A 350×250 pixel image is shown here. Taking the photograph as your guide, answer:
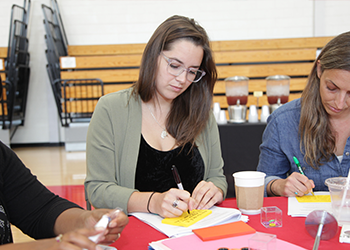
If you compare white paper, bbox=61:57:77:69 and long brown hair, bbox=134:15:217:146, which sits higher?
white paper, bbox=61:57:77:69

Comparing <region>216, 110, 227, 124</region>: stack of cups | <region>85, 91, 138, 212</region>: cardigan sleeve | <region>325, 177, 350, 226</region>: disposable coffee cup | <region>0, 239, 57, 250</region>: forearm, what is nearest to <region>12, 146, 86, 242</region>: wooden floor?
<region>85, 91, 138, 212</region>: cardigan sleeve

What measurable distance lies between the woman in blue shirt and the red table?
324mm

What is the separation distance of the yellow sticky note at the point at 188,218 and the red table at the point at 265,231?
0.07m

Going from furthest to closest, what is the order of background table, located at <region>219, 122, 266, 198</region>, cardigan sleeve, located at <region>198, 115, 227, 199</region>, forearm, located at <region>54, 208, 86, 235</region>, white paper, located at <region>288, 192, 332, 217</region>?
background table, located at <region>219, 122, 266, 198</region>, cardigan sleeve, located at <region>198, 115, 227, 199</region>, white paper, located at <region>288, 192, 332, 217</region>, forearm, located at <region>54, 208, 86, 235</region>

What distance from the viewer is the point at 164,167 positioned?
1.49 meters

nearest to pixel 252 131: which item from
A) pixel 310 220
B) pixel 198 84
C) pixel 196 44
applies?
pixel 198 84

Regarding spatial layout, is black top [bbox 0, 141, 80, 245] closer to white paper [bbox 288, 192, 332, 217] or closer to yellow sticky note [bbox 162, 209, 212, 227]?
yellow sticky note [bbox 162, 209, 212, 227]

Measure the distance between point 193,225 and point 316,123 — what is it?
84cm

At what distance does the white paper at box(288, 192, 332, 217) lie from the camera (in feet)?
3.55

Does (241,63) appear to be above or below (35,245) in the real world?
above

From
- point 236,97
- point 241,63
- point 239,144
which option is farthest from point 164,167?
point 241,63

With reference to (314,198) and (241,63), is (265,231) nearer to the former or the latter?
(314,198)

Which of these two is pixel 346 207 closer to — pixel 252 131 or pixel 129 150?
pixel 129 150

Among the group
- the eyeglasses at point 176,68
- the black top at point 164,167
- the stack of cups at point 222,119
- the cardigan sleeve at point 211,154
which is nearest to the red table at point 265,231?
the black top at point 164,167
